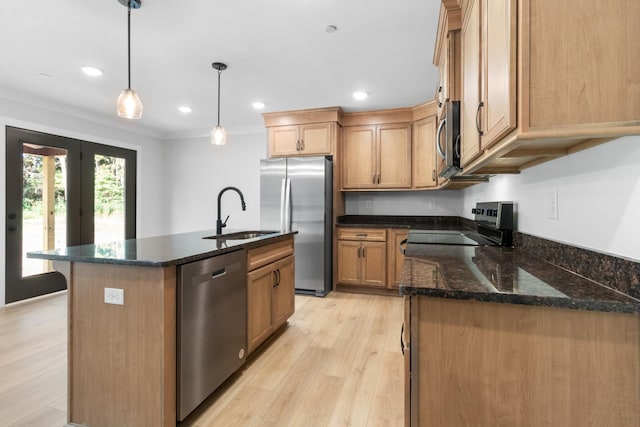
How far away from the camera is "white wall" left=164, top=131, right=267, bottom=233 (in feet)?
16.9

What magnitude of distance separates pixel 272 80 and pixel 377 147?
167 cm

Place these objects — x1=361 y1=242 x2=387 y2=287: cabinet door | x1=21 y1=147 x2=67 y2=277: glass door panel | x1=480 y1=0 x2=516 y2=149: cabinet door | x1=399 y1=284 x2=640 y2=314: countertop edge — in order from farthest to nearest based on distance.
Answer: x1=361 y1=242 x2=387 y2=287: cabinet door → x1=21 y1=147 x2=67 y2=277: glass door panel → x1=480 y1=0 x2=516 y2=149: cabinet door → x1=399 y1=284 x2=640 y2=314: countertop edge

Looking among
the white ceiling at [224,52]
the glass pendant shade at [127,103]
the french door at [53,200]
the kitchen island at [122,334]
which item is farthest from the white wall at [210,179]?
the kitchen island at [122,334]

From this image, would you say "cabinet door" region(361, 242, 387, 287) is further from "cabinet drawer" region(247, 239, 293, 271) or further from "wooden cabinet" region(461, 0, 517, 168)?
"wooden cabinet" region(461, 0, 517, 168)

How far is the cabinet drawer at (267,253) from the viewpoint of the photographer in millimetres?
2248

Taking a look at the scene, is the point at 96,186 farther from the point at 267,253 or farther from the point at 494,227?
the point at 494,227

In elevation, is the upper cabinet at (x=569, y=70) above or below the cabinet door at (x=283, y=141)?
below

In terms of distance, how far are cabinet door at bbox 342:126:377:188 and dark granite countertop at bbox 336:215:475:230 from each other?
0.55 meters

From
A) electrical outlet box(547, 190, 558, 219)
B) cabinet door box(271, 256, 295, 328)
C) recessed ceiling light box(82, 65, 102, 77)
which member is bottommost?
cabinet door box(271, 256, 295, 328)

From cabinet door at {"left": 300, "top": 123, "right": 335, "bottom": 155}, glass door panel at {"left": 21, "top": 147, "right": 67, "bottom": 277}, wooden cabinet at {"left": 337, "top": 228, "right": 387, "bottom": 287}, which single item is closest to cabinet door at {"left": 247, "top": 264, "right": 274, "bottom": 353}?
wooden cabinet at {"left": 337, "top": 228, "right": 387, "bottom": 287}

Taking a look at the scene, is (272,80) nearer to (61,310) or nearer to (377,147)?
(377,147)

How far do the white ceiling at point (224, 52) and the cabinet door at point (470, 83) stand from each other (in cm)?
61

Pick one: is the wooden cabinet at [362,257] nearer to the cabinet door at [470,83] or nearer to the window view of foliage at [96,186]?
the cabinet door at [470,83]

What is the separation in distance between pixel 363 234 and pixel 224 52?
2.56 meters
